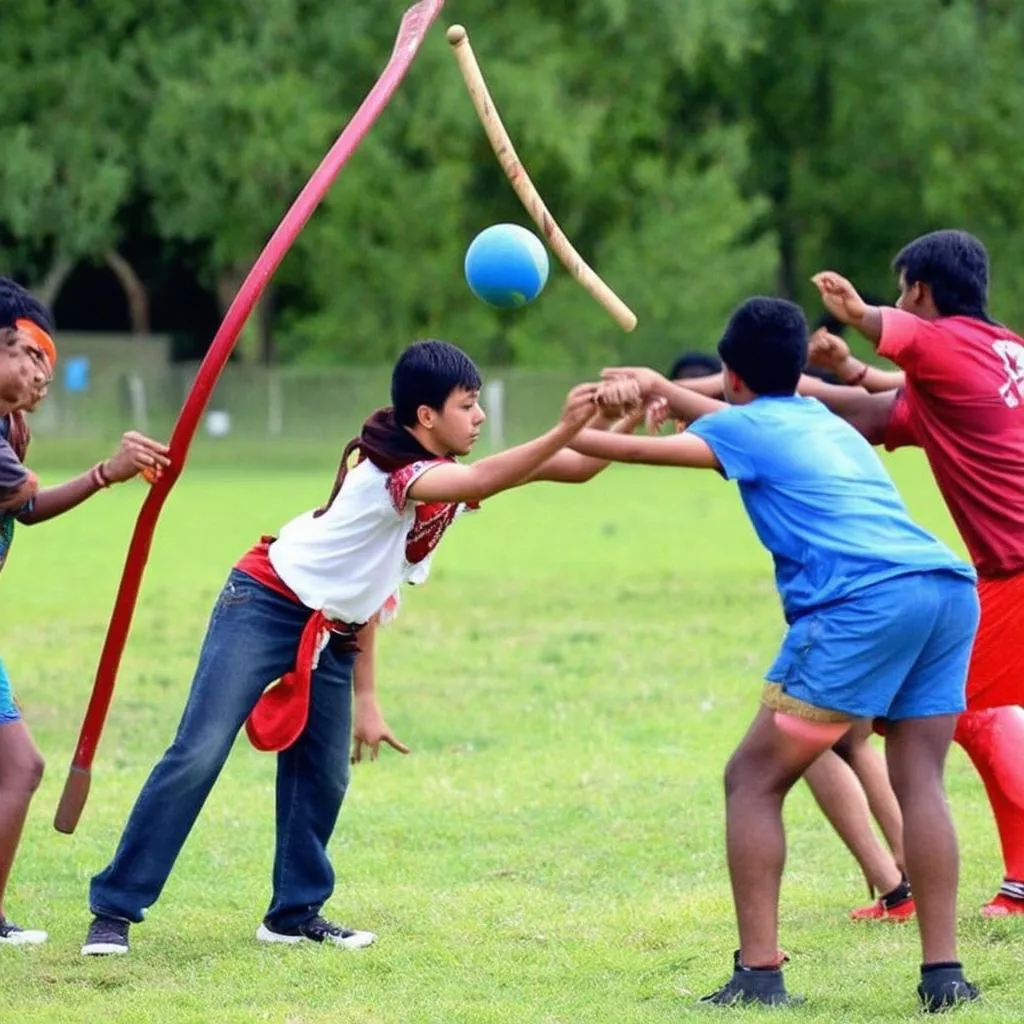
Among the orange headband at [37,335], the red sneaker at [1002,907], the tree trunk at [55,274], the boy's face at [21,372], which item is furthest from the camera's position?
the tree trunk at [55,274]

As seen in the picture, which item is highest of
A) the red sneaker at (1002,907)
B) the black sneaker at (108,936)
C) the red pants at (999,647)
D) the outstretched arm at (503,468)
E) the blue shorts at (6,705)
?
the outstretched arm at (503,468)

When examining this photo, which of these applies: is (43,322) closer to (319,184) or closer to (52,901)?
(319,184)

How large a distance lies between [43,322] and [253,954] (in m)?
2.13

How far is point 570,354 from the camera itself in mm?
45688

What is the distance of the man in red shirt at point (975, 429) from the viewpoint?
681 centimetres

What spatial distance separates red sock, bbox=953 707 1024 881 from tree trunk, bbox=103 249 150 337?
40935 mm

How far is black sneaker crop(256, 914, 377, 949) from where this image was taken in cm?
694

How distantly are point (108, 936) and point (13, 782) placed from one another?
1.87 ft

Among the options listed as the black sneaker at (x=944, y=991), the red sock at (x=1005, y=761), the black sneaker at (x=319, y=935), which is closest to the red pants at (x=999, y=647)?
the red sock at (x=1005, y=761)

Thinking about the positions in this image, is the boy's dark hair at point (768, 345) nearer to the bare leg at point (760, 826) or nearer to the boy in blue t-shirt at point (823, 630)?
the boy in blue t-shirt at point (823, 630)

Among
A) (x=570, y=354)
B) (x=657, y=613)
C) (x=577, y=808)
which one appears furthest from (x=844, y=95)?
(x=577, y=808)

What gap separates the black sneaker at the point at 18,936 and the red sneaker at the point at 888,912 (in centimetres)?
265

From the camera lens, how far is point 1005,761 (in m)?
7.25

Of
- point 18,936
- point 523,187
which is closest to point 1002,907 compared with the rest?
point 523,187
